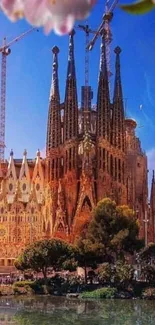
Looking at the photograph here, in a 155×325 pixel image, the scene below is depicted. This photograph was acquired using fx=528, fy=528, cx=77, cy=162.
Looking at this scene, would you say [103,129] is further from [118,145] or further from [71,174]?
[71,174]

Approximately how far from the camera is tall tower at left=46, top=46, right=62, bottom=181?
2201 inches

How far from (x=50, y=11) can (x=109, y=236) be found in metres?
38.6

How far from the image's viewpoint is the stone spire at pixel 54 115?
186ft

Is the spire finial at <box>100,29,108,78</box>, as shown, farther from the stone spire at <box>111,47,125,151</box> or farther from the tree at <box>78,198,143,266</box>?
the tree at <box>78,198,143,266</box>

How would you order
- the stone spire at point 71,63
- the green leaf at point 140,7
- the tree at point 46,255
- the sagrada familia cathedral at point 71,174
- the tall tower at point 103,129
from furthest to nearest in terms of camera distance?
the stone spire at point 71,63 < the tall tower at point 103,129 < the sagrada familia cathedral at point 71,174 < the tree at point 46,255 < the green leaf at point 140,7

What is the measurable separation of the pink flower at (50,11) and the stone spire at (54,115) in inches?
2172

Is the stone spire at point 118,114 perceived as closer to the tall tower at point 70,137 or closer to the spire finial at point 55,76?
the tall tower at point 70,137

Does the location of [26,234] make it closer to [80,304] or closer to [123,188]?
[123,188]

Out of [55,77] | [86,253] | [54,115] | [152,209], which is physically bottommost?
[86,253]

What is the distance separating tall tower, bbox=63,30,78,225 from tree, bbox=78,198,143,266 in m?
13.2

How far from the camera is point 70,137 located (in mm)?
55969

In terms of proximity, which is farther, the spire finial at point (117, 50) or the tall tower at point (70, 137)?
the spire finial at point (117, 50)

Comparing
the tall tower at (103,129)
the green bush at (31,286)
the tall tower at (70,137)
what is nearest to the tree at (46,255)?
the green bush at (31,286)

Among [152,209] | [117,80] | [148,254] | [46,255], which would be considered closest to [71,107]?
[117,80]
